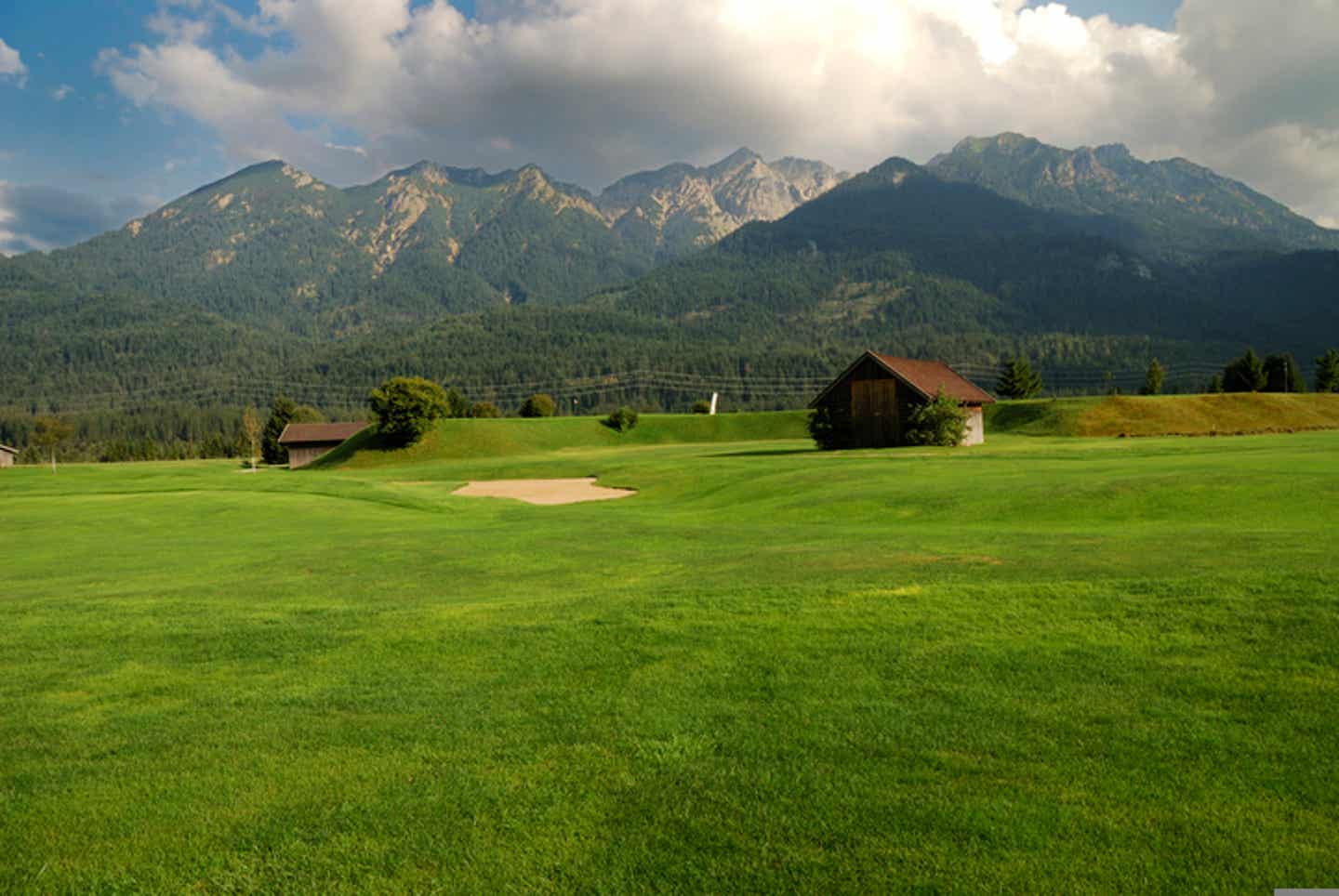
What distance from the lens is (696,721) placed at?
7754 millimetres

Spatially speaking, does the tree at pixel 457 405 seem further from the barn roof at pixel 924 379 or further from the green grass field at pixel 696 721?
the green grass field at pixel 696 721

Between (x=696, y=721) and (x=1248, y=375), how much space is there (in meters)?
126

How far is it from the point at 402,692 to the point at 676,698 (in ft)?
10.2

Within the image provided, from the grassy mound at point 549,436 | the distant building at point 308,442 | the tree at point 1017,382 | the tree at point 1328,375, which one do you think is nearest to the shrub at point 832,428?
the grassy mound at point 549,436

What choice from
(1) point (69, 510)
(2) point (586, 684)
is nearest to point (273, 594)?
(2) point (586, 684)

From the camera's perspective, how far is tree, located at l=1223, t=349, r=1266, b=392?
10438 centimetres

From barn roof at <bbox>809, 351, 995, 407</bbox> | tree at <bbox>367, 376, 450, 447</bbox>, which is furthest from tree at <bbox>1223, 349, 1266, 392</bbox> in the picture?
tree at <bbox>367, 376, 450, 447</bbox>

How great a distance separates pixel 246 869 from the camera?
552 centimetres

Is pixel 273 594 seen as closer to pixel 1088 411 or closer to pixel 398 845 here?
pixel 398 845

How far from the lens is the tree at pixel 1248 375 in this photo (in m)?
104

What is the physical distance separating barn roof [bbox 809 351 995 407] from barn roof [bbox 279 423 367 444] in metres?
73.6

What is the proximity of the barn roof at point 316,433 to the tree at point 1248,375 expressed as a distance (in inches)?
4783

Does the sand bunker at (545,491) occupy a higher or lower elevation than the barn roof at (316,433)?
lower

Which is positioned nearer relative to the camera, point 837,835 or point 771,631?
point 837,835
